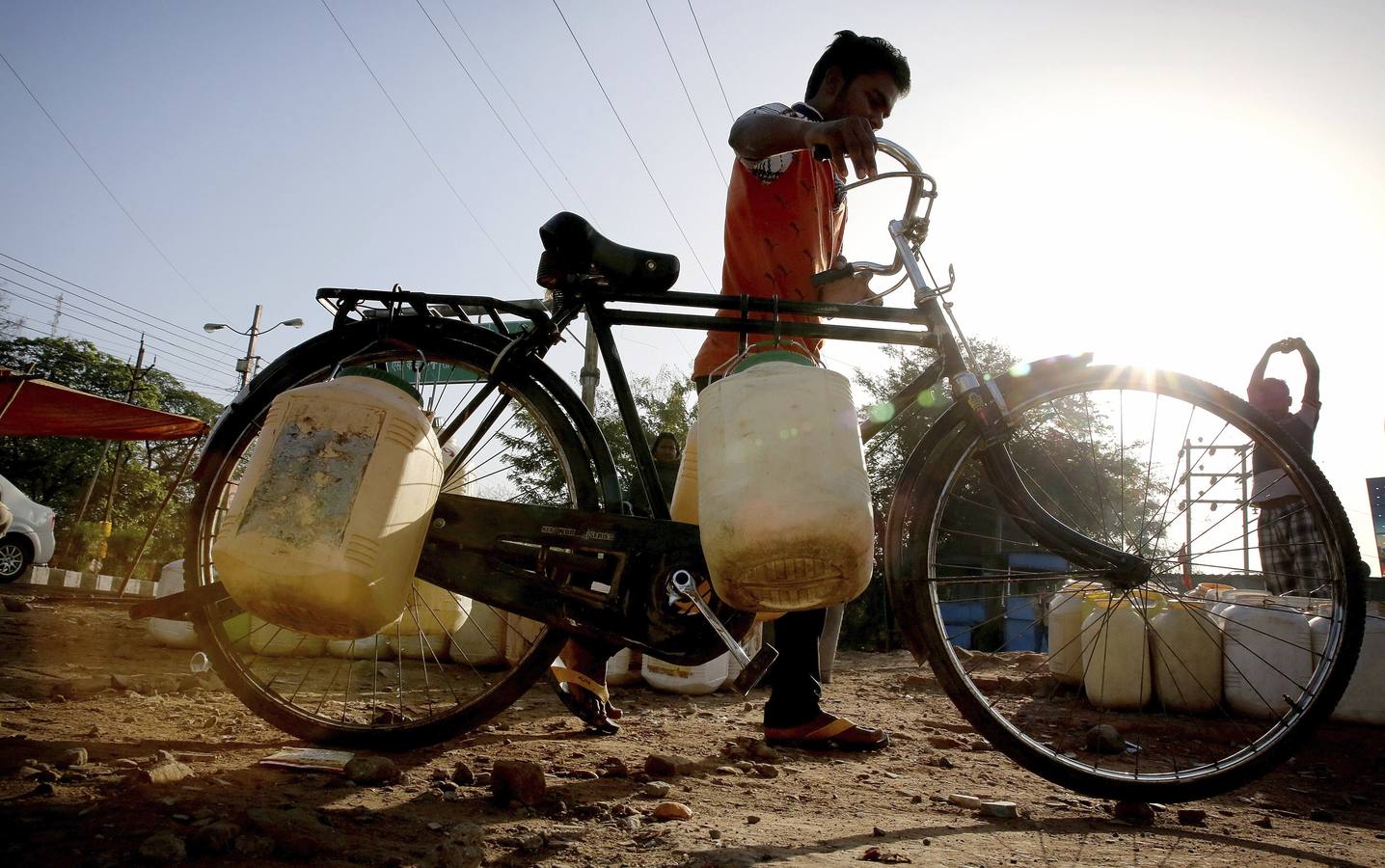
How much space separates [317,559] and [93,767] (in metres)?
0.73

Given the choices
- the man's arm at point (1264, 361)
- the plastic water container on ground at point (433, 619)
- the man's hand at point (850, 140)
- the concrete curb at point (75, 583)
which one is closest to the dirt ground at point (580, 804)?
the plastic water container on ground at point (433, 619)

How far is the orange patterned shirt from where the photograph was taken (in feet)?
8.23

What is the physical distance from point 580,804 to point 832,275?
1.62 metres

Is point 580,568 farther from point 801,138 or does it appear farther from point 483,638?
point 483,638

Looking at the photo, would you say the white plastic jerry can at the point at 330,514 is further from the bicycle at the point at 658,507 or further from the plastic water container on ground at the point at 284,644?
the plastic water container on ground at the point at 284,644

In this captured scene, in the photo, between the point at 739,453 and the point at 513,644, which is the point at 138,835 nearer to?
the point at 739,453

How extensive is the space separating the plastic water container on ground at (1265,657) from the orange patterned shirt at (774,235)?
7.87 ft

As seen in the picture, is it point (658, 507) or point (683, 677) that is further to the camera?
point (683, 677)

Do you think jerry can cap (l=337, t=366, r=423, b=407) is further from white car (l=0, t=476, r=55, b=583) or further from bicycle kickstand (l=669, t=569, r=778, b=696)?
white car (l=0, t=476, r=55, b=583)

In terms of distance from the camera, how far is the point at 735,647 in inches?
71.1

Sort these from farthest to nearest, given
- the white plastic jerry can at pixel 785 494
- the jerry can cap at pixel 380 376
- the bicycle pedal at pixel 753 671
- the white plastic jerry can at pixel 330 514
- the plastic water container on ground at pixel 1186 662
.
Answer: the plastic water container on ground at pixel 1186 662
the jerry can cap at pixel 380 376
the bicycle pedal at pixel 753 671
the white plastic jerry can at pixel 330 514
the white plastic jerry can at pixel 785 494

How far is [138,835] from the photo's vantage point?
127 cm

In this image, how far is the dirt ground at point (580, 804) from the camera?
133cm

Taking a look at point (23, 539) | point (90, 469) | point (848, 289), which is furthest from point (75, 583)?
point (90, 469)
